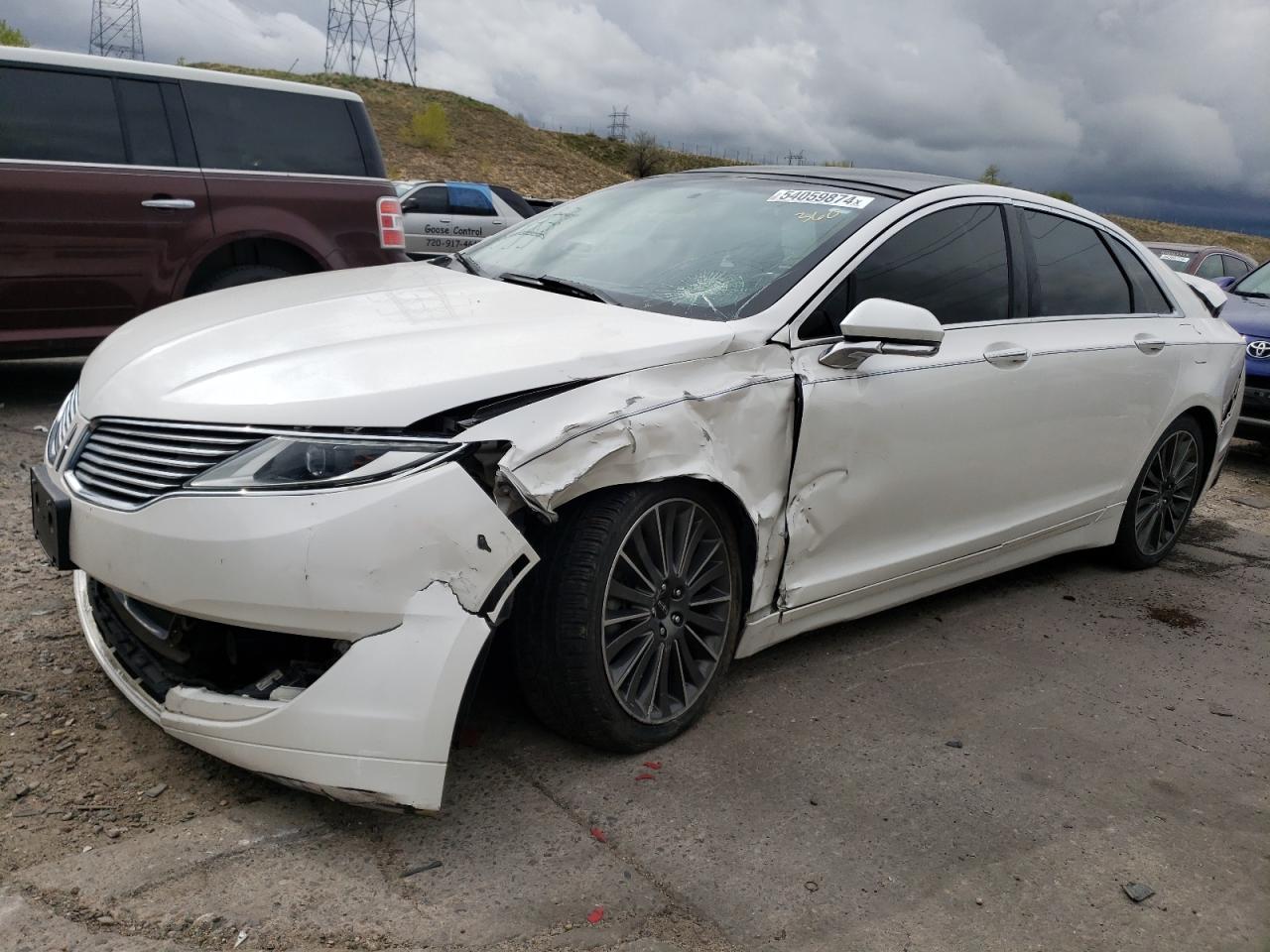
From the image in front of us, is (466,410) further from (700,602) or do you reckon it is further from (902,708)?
(902,708)

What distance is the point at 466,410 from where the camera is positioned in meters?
2.50

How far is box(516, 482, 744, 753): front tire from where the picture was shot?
8.81 ft

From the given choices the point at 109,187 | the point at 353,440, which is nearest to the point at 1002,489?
the point at 353,440

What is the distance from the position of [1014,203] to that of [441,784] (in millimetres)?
3083

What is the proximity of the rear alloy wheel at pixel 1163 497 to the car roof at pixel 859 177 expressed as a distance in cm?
177

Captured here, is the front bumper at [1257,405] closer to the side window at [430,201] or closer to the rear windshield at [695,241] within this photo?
the rear windshield at [695,241]

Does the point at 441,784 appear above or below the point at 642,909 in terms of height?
above

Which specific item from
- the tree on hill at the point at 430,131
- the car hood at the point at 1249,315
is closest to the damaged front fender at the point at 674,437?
the car hood at the point at 1249,315

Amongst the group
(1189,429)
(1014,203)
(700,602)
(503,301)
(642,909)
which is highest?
(1014,203)

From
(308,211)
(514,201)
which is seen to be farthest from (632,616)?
(514,201)

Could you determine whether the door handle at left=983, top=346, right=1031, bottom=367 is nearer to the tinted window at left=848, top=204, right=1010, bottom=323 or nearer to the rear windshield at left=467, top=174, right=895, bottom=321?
the tinted window at left=848, top=204, right=1010, bottom=323

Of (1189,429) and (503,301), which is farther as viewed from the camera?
(1189,429)

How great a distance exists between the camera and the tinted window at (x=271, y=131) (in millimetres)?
6543

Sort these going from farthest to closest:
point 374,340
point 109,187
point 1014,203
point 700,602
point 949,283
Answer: point 109,187
point 1014,203
point 949,283
point 700,602
point 374,340
